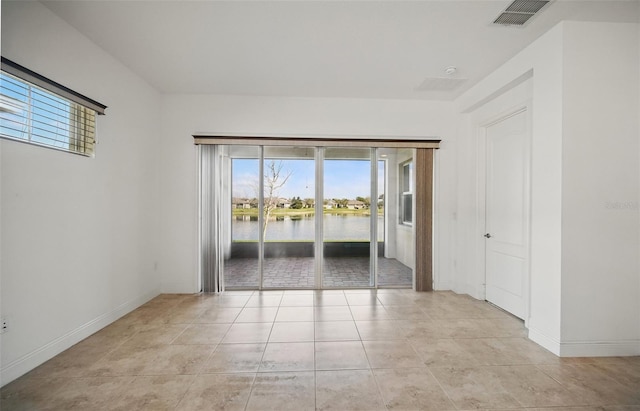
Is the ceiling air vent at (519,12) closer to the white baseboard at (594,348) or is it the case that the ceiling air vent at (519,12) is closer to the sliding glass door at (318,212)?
the sliding glass door at (318,212)

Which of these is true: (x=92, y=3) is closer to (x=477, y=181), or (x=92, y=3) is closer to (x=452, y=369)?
(x=452, y=369)

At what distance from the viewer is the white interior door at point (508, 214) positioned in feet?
10.8

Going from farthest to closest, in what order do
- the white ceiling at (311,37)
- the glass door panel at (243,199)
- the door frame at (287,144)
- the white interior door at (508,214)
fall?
the glass door panel at (243,199) < the door frame at (287,144) < the white interior door at (508,214) < the white ceiling at (311,37)

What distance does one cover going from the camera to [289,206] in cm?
444

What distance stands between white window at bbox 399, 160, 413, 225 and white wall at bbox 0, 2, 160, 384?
3.73 m

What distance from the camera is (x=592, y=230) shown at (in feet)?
8.14

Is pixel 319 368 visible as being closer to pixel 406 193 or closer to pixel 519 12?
pixel 406 193

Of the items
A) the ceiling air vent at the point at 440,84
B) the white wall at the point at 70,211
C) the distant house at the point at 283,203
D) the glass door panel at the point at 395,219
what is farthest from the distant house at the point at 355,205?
the white wall at the point at 70,211

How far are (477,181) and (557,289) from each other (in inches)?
74.5

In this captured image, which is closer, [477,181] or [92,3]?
[92,3]

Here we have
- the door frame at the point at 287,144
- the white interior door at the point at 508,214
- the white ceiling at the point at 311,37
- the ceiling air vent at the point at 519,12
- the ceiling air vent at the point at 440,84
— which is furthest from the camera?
the door frame at the point at 287,144

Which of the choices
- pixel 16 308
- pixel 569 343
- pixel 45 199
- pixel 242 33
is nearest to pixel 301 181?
pixel 242 33

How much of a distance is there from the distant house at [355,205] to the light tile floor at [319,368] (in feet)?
5.27

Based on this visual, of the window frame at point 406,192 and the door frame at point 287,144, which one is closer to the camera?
the door frame at point 287,144
